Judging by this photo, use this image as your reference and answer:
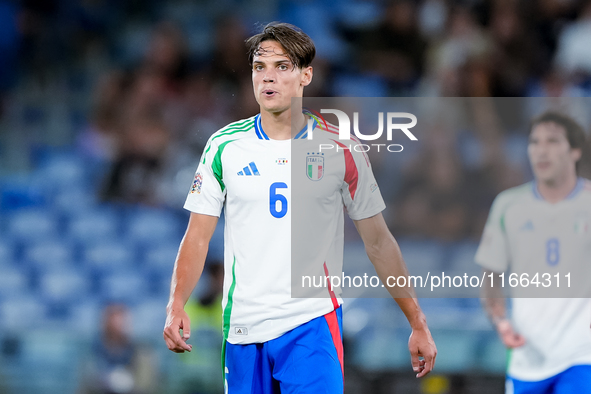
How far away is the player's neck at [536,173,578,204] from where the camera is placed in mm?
3859

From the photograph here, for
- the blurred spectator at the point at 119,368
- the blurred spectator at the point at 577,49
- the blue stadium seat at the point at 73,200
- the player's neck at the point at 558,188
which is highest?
the blurred spectator at the point at 577,49

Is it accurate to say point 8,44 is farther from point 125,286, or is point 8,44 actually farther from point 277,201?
point 277,201

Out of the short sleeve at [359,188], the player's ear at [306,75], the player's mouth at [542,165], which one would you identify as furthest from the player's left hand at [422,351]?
the player's mouth at [542,165]

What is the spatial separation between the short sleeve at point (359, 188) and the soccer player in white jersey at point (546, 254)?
1.10 meters

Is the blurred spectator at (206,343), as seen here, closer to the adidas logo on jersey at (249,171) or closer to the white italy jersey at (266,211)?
the white italy jersey at (266,211)

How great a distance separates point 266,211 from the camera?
3.06 metres

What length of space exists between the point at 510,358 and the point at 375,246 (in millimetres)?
1191

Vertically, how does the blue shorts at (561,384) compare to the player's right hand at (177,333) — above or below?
below

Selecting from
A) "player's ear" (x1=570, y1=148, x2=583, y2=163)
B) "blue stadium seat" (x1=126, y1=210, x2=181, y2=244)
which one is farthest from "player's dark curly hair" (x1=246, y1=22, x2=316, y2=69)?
"blue stadium seat" (x1=126, y1=210, x2=181, y2=244)

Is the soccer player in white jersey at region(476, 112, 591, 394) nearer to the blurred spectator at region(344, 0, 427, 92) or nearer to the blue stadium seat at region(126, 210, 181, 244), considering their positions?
the blurred spectator at region(344, 0, 427, 92)

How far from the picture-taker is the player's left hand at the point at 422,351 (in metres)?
3.06

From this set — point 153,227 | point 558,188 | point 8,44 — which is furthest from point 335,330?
point 8,44

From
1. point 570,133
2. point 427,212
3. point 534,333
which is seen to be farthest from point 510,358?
point 427,212

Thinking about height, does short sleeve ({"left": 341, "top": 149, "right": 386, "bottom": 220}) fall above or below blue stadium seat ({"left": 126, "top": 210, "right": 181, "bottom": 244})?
below
